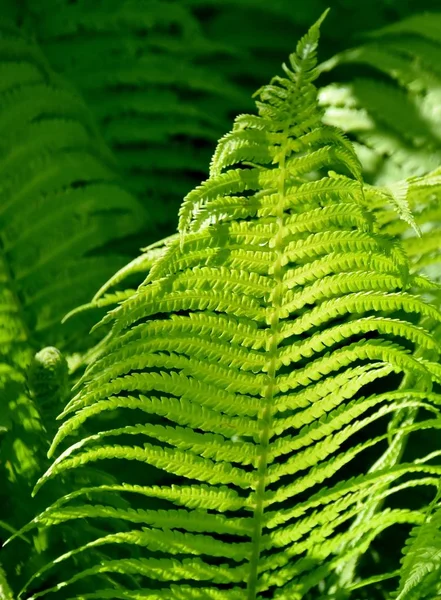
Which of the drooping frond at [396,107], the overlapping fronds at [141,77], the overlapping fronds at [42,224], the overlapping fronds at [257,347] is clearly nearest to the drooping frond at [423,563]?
the overlapping fronds at [257,347]

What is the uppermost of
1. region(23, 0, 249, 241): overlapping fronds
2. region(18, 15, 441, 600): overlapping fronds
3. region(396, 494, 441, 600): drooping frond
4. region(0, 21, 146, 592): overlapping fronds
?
region(23, 0, 249, 241): overlapping fronds

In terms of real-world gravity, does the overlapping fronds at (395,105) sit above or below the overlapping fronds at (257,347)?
above

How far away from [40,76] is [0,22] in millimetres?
225

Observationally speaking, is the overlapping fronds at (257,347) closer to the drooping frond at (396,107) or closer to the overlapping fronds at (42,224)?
the overlapping fronds at (42,224)

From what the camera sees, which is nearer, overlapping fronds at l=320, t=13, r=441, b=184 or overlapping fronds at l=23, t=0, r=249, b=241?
overlapping fronds at l=320, t=13, r=441, b=184

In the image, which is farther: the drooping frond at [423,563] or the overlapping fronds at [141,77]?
the overlapping fronds at [141,77]

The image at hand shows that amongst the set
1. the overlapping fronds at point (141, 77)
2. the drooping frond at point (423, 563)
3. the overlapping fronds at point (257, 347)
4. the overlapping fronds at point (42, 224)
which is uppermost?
the overlapping fronds at point (141, 77)

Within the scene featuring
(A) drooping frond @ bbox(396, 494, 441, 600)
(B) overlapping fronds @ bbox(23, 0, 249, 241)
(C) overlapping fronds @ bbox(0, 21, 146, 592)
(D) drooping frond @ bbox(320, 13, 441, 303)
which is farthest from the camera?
(B) overlapping fronds @ bbox(23, 0, 249, 241)

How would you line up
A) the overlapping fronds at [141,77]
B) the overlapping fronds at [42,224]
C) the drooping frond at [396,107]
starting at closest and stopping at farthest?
the overlapping fronds at [42,224] → the drooping frond at [396,107] → the overlapping fronds at [141,77]

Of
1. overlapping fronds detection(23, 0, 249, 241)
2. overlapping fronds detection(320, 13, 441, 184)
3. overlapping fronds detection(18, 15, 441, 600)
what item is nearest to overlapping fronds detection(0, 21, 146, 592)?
overlapping fronds detection(23, 0, 249, 241)

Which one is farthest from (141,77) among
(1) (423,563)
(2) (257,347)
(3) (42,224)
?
(1) (423,563)

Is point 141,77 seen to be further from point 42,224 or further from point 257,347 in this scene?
point 257,347

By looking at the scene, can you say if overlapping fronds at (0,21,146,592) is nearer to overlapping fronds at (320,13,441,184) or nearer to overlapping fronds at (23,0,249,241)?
overlapping fronds at (23,0,249,241)

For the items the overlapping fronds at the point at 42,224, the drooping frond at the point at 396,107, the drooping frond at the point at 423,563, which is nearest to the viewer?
the drooping frond at the point at 423,563
